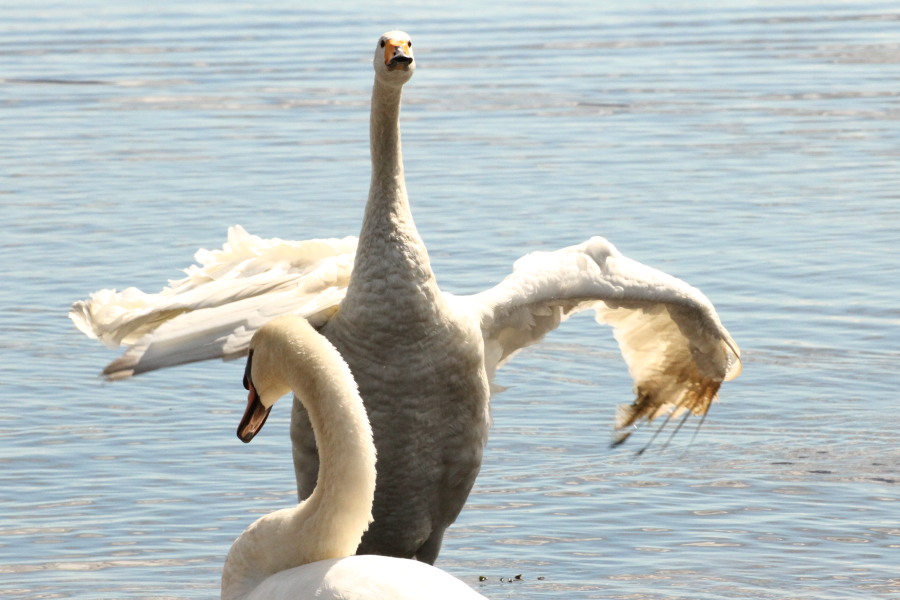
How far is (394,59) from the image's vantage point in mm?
6512

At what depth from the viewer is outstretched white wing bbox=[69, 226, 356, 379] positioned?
5.94 metres

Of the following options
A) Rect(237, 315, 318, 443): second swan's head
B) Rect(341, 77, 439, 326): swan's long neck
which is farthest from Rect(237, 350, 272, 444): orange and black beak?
Rect(341, 77, 439, 326): swan's long neck

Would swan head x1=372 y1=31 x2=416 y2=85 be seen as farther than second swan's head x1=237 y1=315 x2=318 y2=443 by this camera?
Yes

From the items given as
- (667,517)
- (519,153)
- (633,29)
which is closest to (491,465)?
(667,517)

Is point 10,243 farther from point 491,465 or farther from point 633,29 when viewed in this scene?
point 633,29

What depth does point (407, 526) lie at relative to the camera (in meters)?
6.70

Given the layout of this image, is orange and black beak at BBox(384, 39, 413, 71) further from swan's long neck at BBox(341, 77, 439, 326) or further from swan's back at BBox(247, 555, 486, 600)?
swan's back at BBox(247, 555, 486, 600)

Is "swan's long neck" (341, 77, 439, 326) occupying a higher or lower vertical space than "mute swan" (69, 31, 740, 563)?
higher

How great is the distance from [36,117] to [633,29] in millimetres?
7162

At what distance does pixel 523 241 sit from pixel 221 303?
5.42 metres

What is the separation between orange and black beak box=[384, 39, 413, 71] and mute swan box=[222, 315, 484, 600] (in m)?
1.27

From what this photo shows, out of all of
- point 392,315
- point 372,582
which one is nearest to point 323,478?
point 372,582

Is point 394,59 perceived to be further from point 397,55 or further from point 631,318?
point 631,318

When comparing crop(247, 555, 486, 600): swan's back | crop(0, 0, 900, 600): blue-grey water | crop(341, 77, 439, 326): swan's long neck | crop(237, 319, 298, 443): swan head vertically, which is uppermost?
crop(341, 77, 439, 326): swan's long neck
